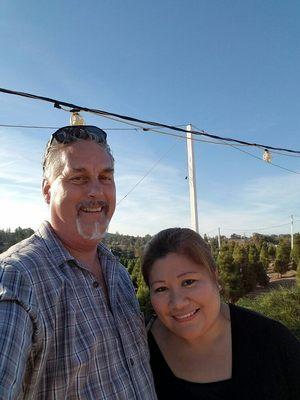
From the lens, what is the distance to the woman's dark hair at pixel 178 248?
1.88 metres

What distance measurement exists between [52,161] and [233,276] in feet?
54.2

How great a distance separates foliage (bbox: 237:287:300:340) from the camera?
6610 mm

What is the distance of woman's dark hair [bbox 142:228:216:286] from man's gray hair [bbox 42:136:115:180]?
565 mm

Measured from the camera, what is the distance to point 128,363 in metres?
1.52

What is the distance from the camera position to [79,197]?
1.72 meters

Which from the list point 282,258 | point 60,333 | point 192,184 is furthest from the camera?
point 282,258

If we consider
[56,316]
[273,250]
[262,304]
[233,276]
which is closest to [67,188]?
[56,316]

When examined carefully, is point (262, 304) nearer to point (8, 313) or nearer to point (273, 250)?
point (8, 313)

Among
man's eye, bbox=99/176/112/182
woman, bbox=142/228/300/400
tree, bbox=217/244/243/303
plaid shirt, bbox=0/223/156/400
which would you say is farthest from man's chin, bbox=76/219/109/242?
tree, bbox=217/244/243/303

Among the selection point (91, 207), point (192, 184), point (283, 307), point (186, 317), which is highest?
point (192, 184)

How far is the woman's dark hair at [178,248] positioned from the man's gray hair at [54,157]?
565 millimetres

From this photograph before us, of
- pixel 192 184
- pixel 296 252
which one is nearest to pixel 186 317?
pixel 192 184

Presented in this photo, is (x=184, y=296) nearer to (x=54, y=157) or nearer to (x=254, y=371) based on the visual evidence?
(x=254, y=371)

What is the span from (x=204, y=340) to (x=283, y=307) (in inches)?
224
